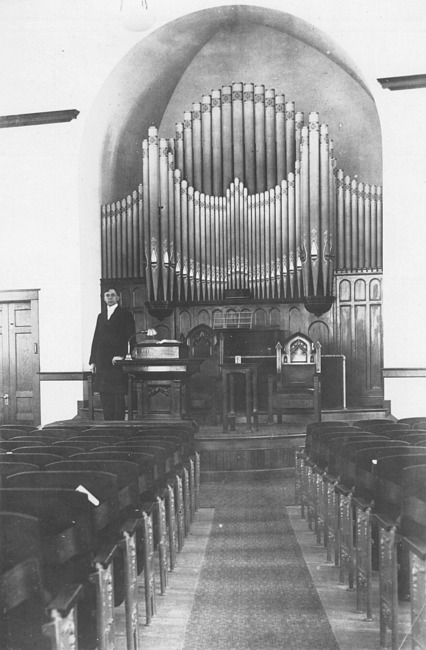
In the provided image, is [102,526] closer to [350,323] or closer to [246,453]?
[246,453]

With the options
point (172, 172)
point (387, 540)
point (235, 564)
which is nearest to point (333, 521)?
point (235, 564)

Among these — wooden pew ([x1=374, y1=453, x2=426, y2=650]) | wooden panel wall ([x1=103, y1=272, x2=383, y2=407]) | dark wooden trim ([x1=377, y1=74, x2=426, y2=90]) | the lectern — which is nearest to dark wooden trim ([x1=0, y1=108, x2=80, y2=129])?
wooden panel wall ([x1=103, y1=272, x2=383, y2=407])

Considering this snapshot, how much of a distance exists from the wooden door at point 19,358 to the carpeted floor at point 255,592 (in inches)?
194

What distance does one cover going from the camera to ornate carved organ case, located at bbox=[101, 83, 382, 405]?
9336 mm

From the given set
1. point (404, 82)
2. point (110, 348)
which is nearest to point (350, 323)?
Result: point (404, 82)

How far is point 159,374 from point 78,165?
375 cm

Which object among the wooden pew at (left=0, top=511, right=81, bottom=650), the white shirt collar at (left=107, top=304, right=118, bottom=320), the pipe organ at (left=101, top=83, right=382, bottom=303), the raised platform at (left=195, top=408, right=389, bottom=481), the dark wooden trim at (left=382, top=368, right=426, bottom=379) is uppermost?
the pipe organ at (left=101, top=83, right=382, bottom=303)

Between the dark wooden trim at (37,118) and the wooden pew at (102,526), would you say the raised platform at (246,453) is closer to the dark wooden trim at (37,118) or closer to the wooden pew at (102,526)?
the wooden pew at (102,526)

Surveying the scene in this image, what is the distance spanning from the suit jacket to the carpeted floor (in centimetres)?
269

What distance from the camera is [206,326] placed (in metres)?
9.17

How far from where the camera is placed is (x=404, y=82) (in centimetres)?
861

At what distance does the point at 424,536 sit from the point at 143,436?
2.54 m

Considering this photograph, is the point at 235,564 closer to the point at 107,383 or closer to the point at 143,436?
the point at 143,436

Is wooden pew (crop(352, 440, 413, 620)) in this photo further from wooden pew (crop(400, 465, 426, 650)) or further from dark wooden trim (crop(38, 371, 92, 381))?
dark wooden trim (crop(38, 371, 92, 381))
